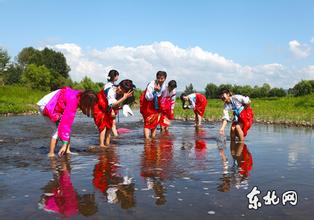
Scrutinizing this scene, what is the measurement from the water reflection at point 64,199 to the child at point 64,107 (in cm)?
147

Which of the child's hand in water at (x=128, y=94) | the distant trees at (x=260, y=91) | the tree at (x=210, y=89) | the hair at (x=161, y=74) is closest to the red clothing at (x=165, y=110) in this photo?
the hair at (x=161, y=74)

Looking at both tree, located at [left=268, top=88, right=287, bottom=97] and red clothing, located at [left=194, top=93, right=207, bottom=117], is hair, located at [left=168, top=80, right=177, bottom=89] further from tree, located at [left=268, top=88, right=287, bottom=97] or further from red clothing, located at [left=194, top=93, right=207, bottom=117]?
tree, located at [left=268, top=88, right=287, bottom=97]

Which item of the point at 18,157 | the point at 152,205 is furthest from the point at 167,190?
the point at 18,157

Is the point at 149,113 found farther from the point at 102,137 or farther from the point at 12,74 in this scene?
the point at 12,74

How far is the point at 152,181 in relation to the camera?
16.4 feet

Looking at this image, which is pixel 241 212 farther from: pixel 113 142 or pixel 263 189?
pixel 113 142

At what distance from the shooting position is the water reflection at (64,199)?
12.4 ft

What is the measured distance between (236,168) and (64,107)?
333cm

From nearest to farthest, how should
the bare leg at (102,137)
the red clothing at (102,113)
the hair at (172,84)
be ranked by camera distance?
the red clothing at (102,113) → the bare leg at (102,137) → the hair at (172,84)

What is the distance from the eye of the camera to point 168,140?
9.83 metres

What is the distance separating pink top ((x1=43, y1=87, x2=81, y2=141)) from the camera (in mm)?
6566

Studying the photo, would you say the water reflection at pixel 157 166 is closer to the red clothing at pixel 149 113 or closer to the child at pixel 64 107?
the red clothing at pixel 149 113

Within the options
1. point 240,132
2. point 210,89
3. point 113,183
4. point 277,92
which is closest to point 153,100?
point 240,132

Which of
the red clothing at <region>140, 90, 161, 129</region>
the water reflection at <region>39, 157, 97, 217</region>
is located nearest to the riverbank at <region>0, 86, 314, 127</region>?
the red clothing at <region>140, 90, 161, 129</region>
